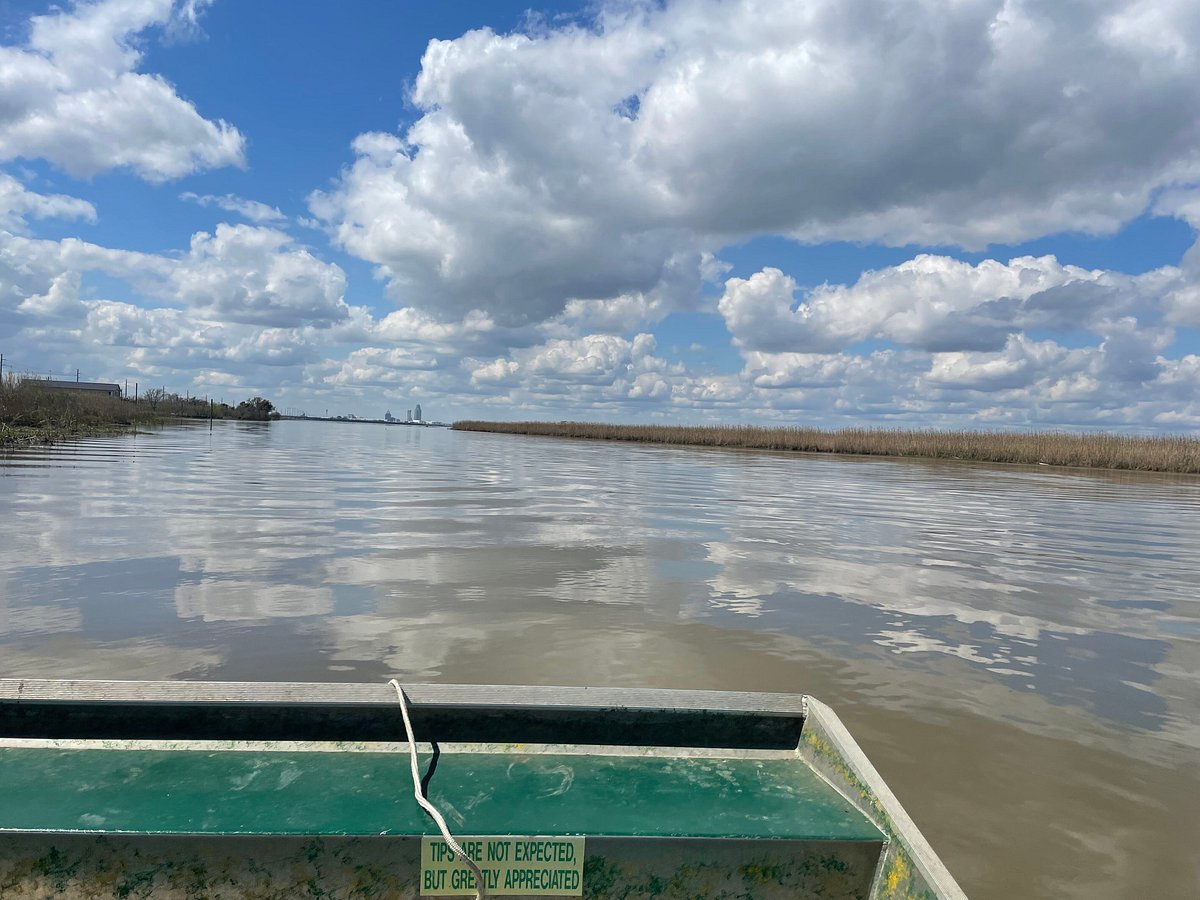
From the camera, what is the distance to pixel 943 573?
27.5 feet

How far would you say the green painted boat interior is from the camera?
2084mm

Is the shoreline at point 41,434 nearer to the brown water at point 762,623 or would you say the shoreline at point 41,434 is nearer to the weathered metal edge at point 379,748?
the brown water at point 762,623

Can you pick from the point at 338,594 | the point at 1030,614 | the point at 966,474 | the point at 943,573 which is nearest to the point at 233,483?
the point at 338,594

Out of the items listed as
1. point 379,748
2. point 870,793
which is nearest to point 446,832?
point 379,748

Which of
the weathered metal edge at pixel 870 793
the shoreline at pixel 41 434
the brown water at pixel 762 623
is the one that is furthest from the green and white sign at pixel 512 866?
the shoreline at pixel 41 434

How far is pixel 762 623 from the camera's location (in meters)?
6.04

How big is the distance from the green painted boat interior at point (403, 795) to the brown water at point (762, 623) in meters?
0.96

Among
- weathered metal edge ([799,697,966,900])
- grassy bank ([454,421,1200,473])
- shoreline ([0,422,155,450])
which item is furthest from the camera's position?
grassy bank ([454,421,1200,473])

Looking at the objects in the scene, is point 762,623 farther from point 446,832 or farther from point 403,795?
point 446,832

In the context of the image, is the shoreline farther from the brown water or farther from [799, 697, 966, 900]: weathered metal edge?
[799, 697, 966, 900]: weathered metal edge

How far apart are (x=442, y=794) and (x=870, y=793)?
1331 millimetres

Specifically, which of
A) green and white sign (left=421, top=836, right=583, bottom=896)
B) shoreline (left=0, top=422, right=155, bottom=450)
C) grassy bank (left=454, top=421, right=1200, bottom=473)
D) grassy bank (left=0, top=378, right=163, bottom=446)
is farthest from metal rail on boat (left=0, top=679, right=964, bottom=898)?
grassy bank (left=454, top=421, right=1200, bottom=473)

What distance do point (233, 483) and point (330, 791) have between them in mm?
15089

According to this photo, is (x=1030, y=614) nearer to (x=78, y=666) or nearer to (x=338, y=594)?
(x=338, y=594)
